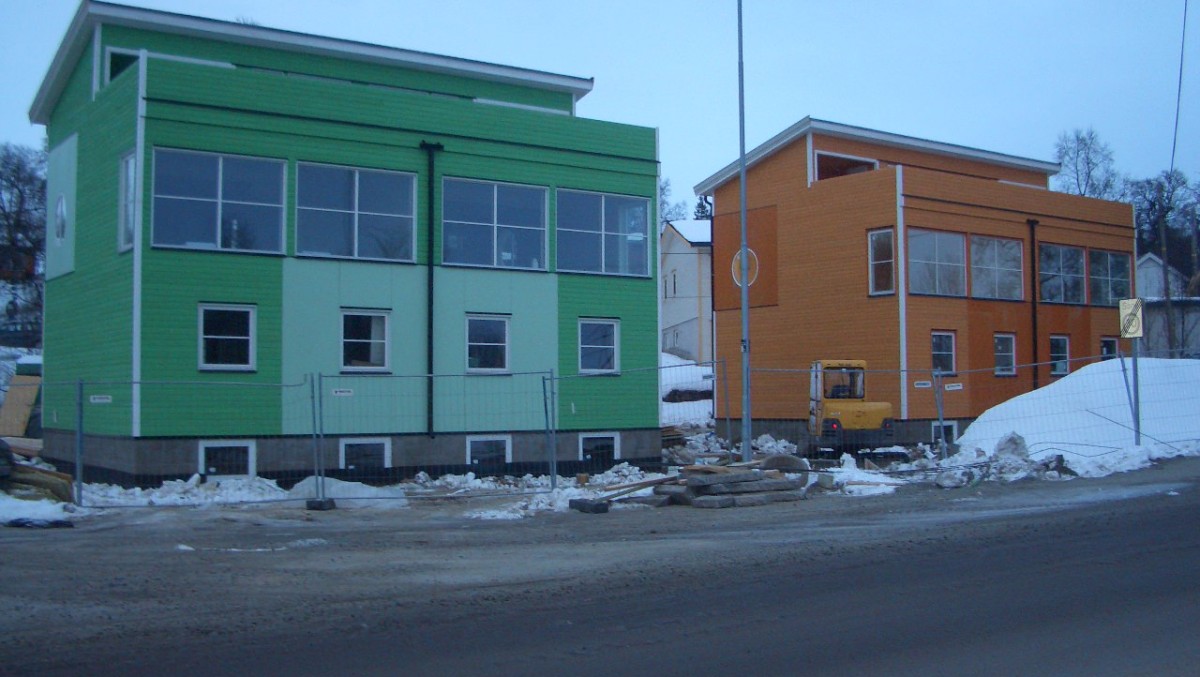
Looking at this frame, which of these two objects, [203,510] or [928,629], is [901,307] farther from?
[928,629]

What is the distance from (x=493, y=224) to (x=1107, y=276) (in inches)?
1002

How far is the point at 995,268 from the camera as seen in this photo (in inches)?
1367

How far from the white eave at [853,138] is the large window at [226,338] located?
20.0m

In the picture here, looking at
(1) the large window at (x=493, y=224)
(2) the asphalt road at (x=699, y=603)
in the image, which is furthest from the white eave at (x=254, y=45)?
(2) the asphalt road at (x=699, y=603)

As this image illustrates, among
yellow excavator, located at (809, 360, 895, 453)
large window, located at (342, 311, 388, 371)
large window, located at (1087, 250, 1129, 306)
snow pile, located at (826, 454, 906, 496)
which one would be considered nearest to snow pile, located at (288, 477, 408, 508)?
large window, located at (342, 311, 388, 371)

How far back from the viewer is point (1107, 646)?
7.50 meters

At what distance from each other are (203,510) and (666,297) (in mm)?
51220

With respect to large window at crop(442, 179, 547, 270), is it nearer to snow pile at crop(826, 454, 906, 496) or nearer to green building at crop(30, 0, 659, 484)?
green building at crop(30, 0, 659, 484)

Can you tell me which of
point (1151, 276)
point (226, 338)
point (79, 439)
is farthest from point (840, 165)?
point (1151, 276)

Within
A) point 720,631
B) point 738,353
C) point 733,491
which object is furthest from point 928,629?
point 738,353

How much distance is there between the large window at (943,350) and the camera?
32.9m

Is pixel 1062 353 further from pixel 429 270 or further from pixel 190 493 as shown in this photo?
pixel 190 493

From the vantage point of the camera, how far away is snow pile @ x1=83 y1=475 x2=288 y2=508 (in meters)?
17.6

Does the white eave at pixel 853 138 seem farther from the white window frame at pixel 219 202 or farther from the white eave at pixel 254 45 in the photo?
the white window frame at pixel 219 202
